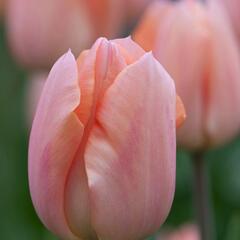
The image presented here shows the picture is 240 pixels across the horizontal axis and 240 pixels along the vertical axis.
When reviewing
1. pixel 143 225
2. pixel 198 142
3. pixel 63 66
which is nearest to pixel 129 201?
pixel 143 225

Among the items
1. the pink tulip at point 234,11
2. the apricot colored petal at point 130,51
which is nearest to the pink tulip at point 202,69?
the pink tulip at point 234,11

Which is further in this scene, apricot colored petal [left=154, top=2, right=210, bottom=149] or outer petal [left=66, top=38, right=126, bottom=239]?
apricot colored petal [left=154, top=2, right=210, bottom=149]

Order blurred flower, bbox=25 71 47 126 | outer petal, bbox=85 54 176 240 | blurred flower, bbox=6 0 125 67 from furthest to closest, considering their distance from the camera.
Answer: blurred flower, bbox=25 71 47 126, blurred flower, bbox=6 0 125 67, outer petal, bbox=85 54 176 240

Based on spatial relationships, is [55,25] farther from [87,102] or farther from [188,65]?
[87,102]

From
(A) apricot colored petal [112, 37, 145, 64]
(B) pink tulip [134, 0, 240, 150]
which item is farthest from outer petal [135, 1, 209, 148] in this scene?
(A) apricot colored petal [112, 37, 145, 64]

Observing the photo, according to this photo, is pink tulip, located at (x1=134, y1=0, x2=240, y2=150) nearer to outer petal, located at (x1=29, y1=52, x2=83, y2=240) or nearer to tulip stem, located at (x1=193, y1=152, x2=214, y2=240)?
tulip stem, located at (x1=193, y1=152, x2=214, y2=240)
